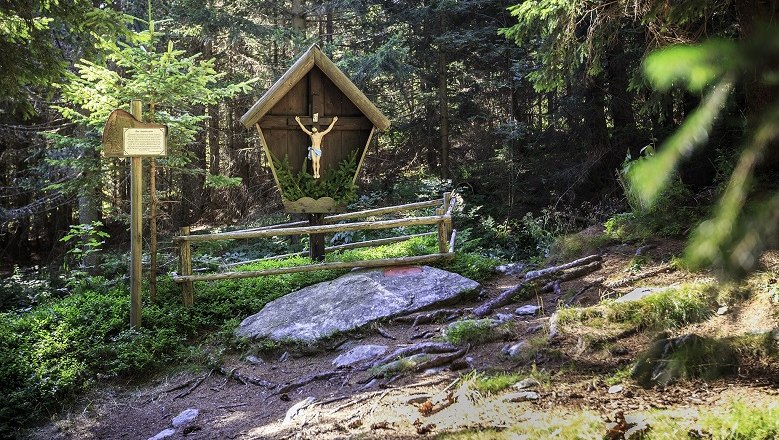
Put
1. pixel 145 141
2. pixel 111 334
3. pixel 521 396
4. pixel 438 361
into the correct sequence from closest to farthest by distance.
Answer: pixel 521 396
pixel 438 361
pixel 111 334
pixel 145 141

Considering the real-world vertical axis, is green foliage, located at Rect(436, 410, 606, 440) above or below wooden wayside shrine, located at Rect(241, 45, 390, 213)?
below

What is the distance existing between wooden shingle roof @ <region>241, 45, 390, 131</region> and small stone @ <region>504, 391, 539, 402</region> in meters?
6.19

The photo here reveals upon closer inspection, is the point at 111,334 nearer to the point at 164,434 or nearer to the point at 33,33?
the point at 164,434

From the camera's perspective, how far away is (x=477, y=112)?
19.9 metres

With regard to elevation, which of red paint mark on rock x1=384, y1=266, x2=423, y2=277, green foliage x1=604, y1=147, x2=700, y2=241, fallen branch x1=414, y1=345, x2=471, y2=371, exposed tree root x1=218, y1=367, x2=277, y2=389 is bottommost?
exposed tree root x1=218, y1=367, x2=277, y2=389

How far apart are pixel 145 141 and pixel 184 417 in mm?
3855

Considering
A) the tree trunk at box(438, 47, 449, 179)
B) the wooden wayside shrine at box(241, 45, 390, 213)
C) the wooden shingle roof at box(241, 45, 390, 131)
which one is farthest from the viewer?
the tree trunk at box(438, 47, 449, 179)

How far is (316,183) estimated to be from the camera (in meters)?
9.37

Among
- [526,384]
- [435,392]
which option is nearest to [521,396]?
[526,384]

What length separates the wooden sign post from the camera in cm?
735

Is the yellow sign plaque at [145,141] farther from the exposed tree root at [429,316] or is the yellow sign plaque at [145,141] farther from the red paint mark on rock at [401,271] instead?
the exposed tree root at [429,316]

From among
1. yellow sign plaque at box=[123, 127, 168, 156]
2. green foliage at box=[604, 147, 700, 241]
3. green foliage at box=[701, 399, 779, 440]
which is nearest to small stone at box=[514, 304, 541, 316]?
green foliage at box=[604, 147, 700, 241]

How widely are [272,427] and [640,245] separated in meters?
5.79

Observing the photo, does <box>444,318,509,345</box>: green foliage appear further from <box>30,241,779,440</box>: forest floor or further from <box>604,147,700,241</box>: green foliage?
<box>604,147,700,241</box>: green foliage
